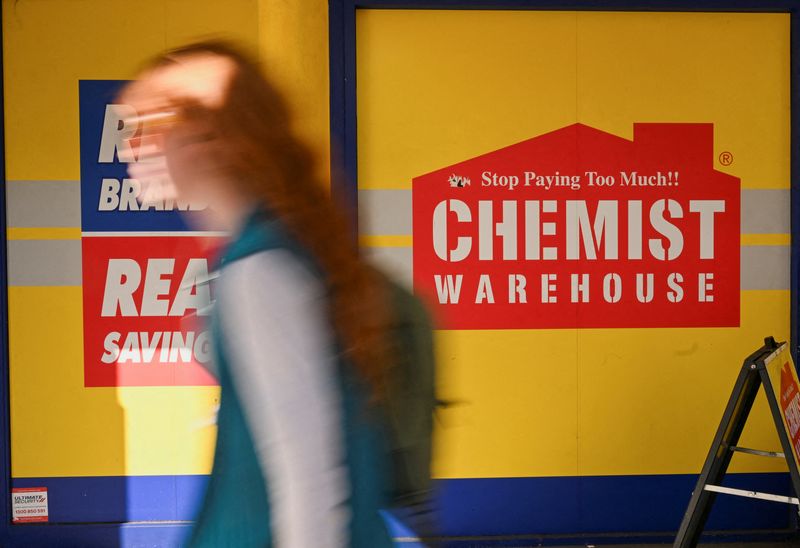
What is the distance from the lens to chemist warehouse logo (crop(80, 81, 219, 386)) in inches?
175

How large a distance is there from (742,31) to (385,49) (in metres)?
1.90

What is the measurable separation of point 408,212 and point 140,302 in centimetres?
148

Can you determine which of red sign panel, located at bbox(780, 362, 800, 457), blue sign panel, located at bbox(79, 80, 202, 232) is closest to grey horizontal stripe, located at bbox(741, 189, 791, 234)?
red sign panel, located at bbox(780, 362, 800, 457)

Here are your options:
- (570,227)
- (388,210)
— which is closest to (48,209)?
(388,210)

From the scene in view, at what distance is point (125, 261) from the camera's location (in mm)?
4449

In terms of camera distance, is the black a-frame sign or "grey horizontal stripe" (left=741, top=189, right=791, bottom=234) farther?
→ "grey horizontal stripe" (left=741, top=189, right=791, bottom=234)

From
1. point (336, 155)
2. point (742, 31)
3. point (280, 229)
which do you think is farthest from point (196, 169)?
point (742, 31)

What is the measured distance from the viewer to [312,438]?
1.29 m

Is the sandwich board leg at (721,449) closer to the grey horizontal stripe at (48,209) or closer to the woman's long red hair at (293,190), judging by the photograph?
the woman's long red hair at (293,190)

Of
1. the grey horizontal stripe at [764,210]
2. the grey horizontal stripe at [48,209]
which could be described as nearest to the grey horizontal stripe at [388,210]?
the grey horizontal stripe at [48,209]

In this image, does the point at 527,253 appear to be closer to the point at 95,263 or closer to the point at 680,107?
the point at 680,107

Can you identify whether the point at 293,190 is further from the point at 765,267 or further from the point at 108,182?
the point at 765,267

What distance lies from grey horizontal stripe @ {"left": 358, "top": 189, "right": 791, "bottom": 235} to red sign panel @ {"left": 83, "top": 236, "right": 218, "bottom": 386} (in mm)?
865

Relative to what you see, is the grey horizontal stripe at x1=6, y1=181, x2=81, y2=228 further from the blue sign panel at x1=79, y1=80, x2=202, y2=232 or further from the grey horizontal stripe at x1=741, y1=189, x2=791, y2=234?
the grey horizontal stripe at x1=741, y1=189, x2=791, y2=234
